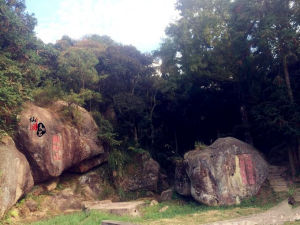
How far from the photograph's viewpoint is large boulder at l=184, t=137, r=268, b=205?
474 inches

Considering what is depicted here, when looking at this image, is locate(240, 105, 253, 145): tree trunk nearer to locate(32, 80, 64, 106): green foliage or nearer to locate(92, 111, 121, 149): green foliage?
locate(92, 111, 121, 149): green foliage

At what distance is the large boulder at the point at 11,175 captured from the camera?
9.93m

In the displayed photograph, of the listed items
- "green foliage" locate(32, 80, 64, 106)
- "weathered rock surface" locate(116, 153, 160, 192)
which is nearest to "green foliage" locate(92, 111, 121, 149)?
"weathered rock surface" locate(116, 153, 160, 192)

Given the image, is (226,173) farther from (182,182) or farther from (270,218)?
(270,218)

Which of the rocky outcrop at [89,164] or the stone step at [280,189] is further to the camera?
the rocky outcrop at [89,164]

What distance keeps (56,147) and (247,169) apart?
30.5 feet

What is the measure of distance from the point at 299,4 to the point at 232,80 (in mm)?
5335

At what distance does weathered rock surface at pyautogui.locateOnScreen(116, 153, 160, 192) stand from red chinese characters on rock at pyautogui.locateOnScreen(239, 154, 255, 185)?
20.2 feet

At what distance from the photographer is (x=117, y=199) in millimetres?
15977

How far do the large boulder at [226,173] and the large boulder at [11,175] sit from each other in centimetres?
739

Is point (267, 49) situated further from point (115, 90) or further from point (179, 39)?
point (115, 90)

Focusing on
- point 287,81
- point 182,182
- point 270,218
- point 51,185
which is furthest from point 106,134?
point 287,81

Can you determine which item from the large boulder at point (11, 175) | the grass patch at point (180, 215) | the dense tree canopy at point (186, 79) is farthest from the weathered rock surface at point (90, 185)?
the large boulder at point (11, 175)

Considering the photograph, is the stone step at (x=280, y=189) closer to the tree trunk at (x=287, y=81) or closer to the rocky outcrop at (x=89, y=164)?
the tree trunk at (x=287, y=81)
